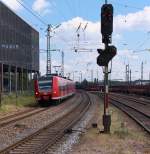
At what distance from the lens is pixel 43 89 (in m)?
50.8

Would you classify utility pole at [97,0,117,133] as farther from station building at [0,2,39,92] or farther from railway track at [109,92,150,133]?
station building at [0,2,39,92]

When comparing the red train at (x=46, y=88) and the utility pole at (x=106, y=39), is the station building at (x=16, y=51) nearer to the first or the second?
the red train at (x=46, y=88)

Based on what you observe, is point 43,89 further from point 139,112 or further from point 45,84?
point 139,112

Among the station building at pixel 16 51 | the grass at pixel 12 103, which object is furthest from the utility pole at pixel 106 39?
the station building at pixel 16 51

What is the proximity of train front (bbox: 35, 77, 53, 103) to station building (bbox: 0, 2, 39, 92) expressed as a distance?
14605 millimetres

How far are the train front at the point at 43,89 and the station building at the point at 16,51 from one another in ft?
47.9

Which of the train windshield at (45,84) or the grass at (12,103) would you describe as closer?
the grass at (12,103)

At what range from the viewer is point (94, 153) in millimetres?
15781

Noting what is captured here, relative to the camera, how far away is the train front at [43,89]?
165 feet

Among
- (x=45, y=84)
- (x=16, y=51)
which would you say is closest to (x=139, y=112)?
(x=45, y=84)

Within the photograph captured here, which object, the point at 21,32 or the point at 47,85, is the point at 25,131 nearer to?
the point at 47,85

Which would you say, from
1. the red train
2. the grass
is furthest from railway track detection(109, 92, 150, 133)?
the grass

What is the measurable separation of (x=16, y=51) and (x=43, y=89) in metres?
32.8

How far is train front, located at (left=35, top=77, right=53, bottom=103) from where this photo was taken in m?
50.4
